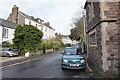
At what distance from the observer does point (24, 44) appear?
Answer: 591 inches

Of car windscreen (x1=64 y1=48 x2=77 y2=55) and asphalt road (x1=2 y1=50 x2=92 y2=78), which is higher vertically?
car windscreen (x1=64 y1=48 x2=77 y2=55)

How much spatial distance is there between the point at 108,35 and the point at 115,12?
1579mm

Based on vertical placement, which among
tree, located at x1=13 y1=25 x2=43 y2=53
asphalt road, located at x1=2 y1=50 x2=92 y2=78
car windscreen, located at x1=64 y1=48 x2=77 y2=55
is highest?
tree, located at x1=13 y1=25 x2=43 y2=53

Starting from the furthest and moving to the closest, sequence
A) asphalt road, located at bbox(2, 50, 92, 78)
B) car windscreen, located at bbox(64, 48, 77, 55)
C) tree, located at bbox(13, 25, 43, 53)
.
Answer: tree, located at bbox(13, 25, 43, 53)
car windscreen, located at bbox(64, 48, 77, 55)
asphalt road, located at bbox(2, 50, 92, 78)

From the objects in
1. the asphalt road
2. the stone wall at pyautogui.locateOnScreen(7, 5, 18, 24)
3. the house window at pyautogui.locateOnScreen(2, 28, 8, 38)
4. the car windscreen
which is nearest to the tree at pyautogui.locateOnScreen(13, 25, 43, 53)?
the asphalt road

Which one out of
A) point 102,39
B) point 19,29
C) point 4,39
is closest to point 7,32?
point 4,39

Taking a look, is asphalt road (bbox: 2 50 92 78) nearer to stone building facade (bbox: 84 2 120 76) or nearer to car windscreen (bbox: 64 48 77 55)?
stone building facade (bbox: 84 2 120 76)

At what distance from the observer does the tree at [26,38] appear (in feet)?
47.8

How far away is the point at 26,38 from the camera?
14633 mm

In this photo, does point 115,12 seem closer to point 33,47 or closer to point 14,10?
point 33,47

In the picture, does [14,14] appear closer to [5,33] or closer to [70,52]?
[5,33]

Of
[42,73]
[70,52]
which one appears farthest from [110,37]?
[42,73]

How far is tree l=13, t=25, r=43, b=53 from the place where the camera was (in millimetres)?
14570

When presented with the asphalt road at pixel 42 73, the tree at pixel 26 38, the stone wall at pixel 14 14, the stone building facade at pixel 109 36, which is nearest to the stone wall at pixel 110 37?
the stone building facade at pixel 109 36
